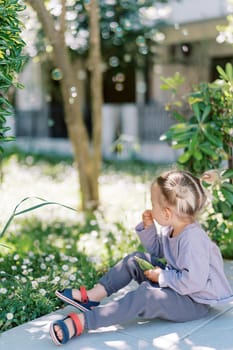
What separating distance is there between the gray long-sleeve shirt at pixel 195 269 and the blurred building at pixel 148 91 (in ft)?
27.3

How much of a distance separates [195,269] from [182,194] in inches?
16.9

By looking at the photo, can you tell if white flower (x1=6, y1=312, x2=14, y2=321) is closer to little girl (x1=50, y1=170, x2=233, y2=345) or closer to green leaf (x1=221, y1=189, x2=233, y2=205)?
little girl (x1=50, y1=170, x2=233, y2=345)

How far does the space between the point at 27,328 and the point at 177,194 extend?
3.69ft

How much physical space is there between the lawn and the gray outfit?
0.62 metres

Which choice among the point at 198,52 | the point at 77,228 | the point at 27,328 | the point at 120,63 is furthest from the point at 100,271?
the point at 198,52

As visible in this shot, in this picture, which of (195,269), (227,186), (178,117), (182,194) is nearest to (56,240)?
(178,117)

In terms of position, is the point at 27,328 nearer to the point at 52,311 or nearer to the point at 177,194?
the point at 52,311

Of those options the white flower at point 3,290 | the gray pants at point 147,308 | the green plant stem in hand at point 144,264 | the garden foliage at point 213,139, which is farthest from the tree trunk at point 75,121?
the gray pants at point 147,308

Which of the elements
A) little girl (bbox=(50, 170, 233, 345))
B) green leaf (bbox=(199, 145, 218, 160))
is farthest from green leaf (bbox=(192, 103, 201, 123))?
little girl (bbox=(50, 170, 233, 345))

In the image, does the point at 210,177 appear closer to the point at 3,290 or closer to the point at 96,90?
the point at 3,290

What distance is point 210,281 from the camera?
10.4 feet

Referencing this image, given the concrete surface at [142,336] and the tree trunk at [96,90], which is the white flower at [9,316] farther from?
the tree trunk at [96,90]

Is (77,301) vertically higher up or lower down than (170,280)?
lower down

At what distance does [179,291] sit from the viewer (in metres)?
3.09
